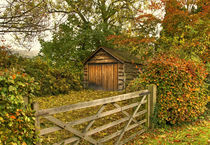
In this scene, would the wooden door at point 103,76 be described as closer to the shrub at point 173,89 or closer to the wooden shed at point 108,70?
the wooden shed at point 108,70

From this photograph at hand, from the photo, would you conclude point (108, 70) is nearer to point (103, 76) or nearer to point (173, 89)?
point (103, 76)

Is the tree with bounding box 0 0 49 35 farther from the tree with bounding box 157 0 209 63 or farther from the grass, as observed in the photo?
the tree with bounding box 157 0 209 63

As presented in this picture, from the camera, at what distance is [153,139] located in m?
5.64

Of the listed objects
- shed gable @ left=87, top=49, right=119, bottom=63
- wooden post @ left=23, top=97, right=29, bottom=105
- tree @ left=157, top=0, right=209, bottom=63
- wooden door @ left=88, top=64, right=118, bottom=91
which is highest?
tree @ left=157, top=0, right=209, bottom=63

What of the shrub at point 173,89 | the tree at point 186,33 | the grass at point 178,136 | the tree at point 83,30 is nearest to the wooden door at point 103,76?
the tree at point 83,30

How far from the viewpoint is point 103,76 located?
1761 centimetres

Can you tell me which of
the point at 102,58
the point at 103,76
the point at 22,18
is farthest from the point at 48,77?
the point at 22,18

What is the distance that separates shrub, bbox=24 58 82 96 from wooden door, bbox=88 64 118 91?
2.94 meters

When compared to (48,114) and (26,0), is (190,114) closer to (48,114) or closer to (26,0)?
(48,114)

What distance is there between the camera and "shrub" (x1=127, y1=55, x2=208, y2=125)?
253 inches

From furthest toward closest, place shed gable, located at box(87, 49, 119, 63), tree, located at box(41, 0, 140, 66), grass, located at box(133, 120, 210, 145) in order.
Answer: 1. tree, located at box(41, 0, 140, 66)
2. shed gable, located at box(87, 49, 119, 63)
3. grass, located at box(133, 120, 210, 145)

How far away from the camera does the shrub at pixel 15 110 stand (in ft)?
8.32

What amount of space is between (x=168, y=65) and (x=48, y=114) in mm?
4980

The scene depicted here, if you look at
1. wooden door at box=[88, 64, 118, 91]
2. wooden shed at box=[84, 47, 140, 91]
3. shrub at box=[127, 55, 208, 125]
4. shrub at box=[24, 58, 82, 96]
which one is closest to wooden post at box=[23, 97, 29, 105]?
shrub at box=[127, 55, 208, 125]
